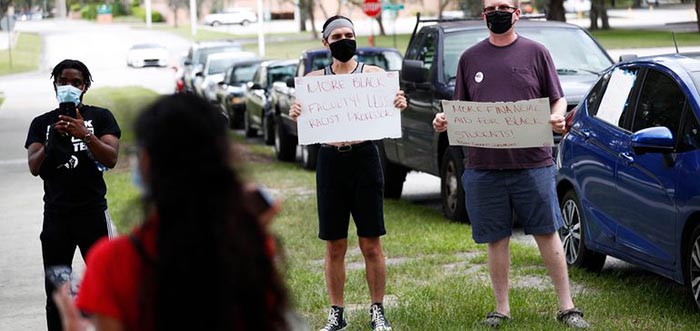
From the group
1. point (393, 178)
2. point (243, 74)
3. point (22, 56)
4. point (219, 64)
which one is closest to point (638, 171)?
point (393, 178)

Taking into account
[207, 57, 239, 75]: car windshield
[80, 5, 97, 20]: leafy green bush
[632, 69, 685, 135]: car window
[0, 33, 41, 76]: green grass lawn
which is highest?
[632, 69, 685, 135]: car window

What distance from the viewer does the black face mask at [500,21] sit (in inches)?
299

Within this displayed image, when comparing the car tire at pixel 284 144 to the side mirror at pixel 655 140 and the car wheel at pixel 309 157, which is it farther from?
the side mirror at pixel 655 140

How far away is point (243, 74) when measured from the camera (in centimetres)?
2964

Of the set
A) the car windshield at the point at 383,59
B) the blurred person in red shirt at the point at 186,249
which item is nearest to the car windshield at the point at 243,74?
the car windshield at the point at 383,59

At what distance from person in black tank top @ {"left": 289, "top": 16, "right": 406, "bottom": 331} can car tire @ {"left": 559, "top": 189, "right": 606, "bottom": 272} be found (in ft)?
7.56

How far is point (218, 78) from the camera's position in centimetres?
3228

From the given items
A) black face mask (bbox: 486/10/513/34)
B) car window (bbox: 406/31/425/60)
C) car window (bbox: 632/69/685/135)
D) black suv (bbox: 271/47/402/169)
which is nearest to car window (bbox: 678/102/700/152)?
car window (bbox: 632/69/685/135)

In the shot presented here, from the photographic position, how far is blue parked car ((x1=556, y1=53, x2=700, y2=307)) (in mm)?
7906

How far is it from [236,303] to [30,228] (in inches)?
444

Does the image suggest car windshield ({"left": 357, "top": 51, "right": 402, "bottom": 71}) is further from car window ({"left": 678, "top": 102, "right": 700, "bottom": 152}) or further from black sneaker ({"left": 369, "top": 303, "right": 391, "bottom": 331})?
black sneaker ({"left": 369, "top": 303, "right": 391, "bottom": 331})

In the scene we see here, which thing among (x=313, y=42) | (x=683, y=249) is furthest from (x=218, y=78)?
(x=313, y=42)

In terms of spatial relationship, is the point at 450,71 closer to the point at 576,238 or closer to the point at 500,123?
the point at 576,238

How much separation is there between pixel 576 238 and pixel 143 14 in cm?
11976
